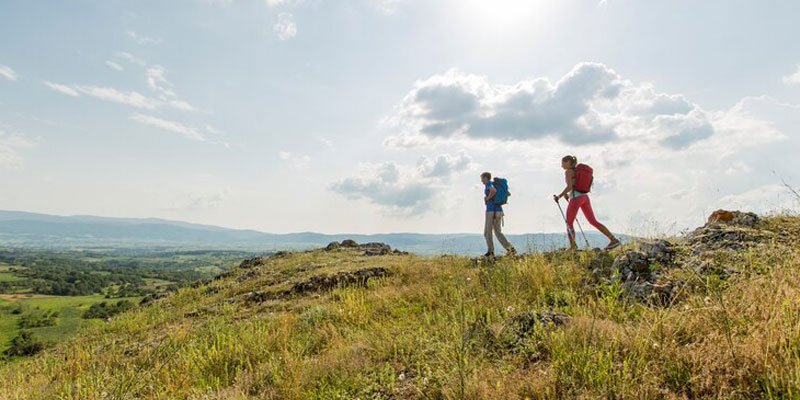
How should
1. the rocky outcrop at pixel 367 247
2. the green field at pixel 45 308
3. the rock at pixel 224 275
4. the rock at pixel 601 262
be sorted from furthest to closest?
the green field at pixel 45 308 < the rocky outcrop at pixel 367 247 < the rock at pixel 224 275 < the rock at pixel 601 262

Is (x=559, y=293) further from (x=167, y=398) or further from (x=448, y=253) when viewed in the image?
(x=448, y=253)

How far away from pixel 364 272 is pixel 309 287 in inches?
67.4

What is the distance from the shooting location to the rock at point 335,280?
441 inches

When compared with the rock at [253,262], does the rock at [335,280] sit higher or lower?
higher

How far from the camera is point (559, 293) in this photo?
608 cm

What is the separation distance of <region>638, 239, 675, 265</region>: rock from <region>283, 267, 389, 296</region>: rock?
6.87 meters

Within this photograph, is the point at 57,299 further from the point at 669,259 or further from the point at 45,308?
the point at 669,259

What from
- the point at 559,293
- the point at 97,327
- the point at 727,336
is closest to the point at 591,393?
the point at 727,336

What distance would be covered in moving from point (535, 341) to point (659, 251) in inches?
165

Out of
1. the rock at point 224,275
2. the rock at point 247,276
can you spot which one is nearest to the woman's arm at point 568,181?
the rock at point 247,276

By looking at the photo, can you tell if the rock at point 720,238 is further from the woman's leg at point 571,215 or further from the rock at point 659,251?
the woman's leg at point 571,215

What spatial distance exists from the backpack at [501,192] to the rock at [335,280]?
4.04 metres

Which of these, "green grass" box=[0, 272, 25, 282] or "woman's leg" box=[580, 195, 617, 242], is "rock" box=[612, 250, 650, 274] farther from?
"green grass" box=[0, 272, 25, 282]

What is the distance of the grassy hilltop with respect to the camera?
9.82 ft
